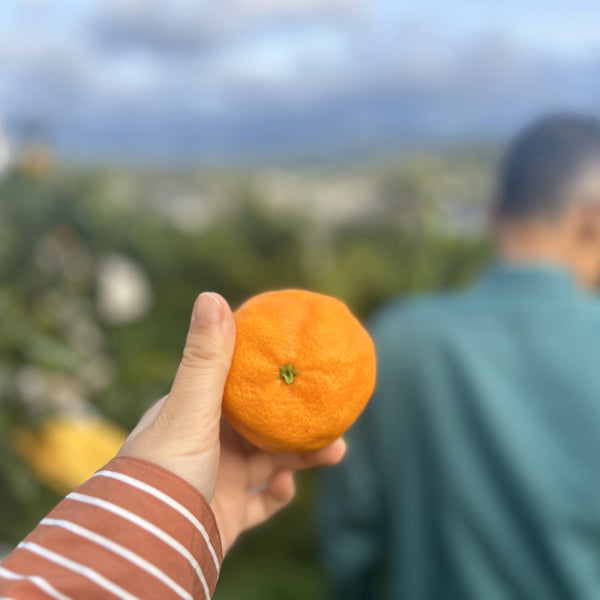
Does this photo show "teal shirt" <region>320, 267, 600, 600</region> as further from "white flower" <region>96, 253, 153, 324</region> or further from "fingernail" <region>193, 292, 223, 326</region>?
"white flower" <region>96, 253, 153, 324</region>

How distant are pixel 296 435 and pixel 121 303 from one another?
3.26m

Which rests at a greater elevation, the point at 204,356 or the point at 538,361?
the point at 204,356

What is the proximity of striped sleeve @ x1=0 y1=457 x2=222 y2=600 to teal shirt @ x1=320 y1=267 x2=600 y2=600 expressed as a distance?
0.82 m

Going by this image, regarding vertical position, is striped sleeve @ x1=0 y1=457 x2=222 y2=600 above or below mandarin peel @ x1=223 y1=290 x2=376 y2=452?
below

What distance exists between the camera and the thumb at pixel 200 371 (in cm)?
69

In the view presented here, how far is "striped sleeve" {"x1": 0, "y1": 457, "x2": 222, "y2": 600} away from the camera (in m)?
0.57

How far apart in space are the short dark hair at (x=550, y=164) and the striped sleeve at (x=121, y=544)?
1.14m

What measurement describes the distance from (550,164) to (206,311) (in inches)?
42.5

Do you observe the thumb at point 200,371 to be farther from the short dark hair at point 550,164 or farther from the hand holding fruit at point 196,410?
the short dark hair at point 550,164

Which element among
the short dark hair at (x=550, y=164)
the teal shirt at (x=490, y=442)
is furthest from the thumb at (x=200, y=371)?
the short dark hair at (x=550, y=164)

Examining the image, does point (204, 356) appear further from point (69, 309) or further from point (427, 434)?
point (69, 309)

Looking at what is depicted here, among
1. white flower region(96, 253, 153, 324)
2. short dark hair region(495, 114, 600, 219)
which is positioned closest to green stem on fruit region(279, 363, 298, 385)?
short dark hair region(495, 114, 600, 219)

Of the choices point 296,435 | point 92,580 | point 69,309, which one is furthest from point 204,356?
point 69,309

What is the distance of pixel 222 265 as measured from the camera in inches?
131
